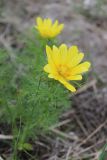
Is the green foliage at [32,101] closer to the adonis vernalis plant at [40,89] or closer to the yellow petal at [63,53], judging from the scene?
the adonis vernalis plant at [40,89]

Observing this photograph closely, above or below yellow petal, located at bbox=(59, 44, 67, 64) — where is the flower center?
below

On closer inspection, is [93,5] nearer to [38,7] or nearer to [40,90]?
[38,7]

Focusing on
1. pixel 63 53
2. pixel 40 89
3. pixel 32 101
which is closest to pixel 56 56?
pixel 63 53

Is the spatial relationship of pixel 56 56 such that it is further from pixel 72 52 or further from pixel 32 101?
pixel 32 101

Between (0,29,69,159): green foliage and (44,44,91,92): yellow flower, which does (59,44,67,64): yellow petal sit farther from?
(0,29,69,159): green foliage

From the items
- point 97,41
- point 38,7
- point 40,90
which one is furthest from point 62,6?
point 40,90

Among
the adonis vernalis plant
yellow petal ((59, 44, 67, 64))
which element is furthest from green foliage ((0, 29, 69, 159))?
yellow petal ((59, 44, 67, 64))

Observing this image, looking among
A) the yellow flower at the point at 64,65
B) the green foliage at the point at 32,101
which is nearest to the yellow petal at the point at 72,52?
the yellow flower at the point at 64,65
